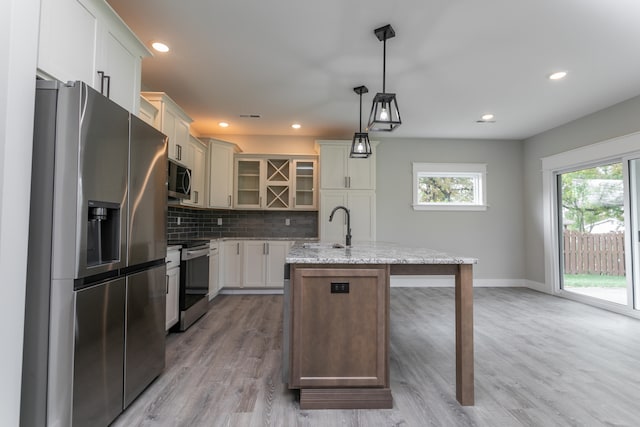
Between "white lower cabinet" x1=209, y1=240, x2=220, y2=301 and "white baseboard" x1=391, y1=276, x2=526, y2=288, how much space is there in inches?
114

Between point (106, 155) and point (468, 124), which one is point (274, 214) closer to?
point (468, 124)

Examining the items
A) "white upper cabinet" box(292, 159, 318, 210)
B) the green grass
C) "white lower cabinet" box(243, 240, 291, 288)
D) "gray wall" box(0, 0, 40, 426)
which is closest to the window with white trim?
the green grass

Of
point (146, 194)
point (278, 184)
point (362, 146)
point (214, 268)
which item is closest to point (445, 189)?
point (278, 184)

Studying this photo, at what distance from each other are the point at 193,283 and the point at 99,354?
1.94 metres

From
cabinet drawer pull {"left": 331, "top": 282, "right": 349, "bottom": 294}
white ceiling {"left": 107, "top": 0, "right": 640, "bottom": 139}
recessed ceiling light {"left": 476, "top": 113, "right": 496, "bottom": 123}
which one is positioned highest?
recessed ceiling light {"left": 476, "top": 113, "right": 496, "bottom": 123}

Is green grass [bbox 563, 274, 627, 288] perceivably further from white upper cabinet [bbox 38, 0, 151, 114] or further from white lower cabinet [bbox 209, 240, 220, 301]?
white upper cabinet [bbox 38, 0, 151, 114]

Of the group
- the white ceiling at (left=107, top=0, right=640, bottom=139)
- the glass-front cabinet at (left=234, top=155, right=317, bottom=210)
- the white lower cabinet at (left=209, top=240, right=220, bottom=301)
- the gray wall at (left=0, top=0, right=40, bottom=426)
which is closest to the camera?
the gray wall at (left=0, top=0, right=40, bottom=426)

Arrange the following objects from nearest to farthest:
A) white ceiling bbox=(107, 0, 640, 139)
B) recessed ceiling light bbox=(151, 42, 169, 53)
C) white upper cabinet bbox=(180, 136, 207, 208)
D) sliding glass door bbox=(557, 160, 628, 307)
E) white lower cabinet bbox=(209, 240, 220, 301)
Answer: white ceiling bbox=(107, 0, 640, 139)
recessed ceiling light bbox=(151, 42, 169, 53)
sliding glass door bbox=(557, 160, 628, 307)
white upper cabinet bbox=(180, 136, 207, 208)
white lower cabinet bbox=(209, 240, 220, 301)

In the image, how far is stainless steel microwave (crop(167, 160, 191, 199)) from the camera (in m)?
3.16

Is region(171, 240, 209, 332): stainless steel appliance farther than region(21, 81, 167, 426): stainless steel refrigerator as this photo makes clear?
Yes

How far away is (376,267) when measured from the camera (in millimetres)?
1869

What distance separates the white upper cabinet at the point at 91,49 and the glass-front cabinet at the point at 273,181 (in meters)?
2.95

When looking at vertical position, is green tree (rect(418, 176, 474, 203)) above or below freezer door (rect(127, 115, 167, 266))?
above

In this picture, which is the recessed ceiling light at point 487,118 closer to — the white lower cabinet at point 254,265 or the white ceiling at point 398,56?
the white ceiling at point 398,56
